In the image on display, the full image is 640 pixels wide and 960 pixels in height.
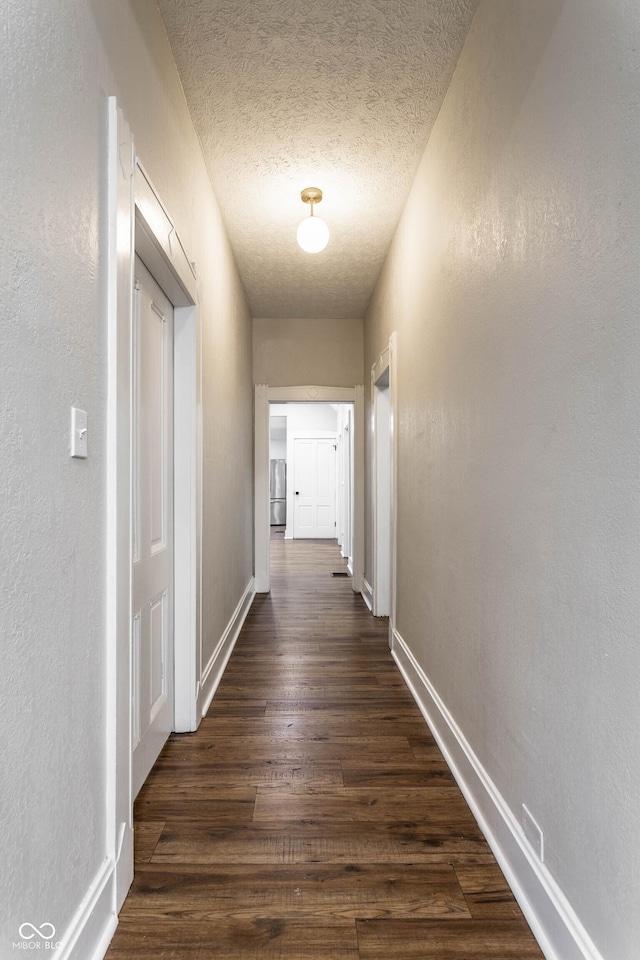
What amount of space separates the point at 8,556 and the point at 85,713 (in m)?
0.50

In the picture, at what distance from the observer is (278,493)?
12961 mm

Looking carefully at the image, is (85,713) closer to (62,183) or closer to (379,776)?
(62,183)

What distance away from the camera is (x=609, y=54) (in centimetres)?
104

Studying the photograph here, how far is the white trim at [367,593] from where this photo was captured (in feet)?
15.4

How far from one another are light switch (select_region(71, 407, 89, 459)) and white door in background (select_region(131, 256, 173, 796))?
612 millimetres

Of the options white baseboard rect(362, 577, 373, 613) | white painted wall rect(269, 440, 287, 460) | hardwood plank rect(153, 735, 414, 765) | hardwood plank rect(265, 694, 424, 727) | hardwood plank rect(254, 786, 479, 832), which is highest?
white painted wall rect(269, 440, 287, 460)

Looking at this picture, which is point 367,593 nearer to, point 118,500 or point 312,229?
point 312,229

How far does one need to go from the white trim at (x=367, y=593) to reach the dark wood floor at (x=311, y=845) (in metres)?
1.81

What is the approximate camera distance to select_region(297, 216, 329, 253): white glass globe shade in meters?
2.89

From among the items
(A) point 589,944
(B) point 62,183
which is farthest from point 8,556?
(A) point 589,944

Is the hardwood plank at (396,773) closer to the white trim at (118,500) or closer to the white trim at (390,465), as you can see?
the white trim at (118,500)

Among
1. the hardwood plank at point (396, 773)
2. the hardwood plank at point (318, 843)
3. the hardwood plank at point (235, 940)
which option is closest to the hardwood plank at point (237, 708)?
the hardwood plank at point (396, 773)

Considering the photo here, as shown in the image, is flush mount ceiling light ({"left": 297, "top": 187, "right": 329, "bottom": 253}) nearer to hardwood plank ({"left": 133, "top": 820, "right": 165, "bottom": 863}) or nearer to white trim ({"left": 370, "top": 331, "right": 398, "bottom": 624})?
white trim ({"left": 370, "top": 331, "right": 398, "bottom": 624})

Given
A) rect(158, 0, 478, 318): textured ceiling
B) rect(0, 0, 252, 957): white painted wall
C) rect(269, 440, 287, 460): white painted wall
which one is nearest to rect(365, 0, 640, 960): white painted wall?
rect(158, 0, 478, 318): textured ceiling
